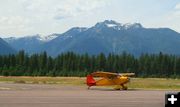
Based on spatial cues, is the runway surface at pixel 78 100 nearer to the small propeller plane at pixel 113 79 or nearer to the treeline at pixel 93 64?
the small propeller plane at pixel 113 79

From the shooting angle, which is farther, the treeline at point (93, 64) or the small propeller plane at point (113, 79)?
the treeline at point (93, 64)

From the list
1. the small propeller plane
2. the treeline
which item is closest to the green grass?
the small propeller plane

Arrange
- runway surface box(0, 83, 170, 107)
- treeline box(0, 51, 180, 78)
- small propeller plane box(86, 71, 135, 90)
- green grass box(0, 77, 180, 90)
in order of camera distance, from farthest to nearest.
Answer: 1. treeline box(0, 51, 180, 78)
2. green grass box(0, 77, 180, 90)
3. small propeller plane box(86, 71, 135, 90)
4. runway surface box(0, 83, 170, 107)

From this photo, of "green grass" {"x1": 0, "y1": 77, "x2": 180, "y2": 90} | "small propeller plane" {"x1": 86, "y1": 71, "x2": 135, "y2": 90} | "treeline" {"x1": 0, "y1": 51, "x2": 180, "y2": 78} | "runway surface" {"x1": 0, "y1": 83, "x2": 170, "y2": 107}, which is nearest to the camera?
"runway surface" {"x1": 0, "y1": 83, "x2": 170, "y2": 107}

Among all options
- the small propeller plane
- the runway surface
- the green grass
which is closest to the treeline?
the green grass

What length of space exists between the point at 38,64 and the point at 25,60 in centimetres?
667

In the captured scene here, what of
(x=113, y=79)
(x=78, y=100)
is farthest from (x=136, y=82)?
(x=78, y=100)

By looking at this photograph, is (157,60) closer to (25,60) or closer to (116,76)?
(25,60)

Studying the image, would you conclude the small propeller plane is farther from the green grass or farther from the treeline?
the treeline

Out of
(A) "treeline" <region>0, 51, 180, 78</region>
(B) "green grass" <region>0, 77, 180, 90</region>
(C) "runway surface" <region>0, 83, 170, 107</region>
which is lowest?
(C) "runway surface" <region>0, 83, 170, 107</region>

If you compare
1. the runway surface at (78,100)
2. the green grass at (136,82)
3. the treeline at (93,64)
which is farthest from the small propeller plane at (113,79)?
the treeline at (93,64)

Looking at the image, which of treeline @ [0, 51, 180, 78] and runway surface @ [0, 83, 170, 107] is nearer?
runway surface @ [0, 83, 170, 107]

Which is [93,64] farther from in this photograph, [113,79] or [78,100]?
[78,100]

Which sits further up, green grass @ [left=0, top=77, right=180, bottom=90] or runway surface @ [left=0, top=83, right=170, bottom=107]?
green grass @ [left=0, top=77, right=180, bottom=90]
